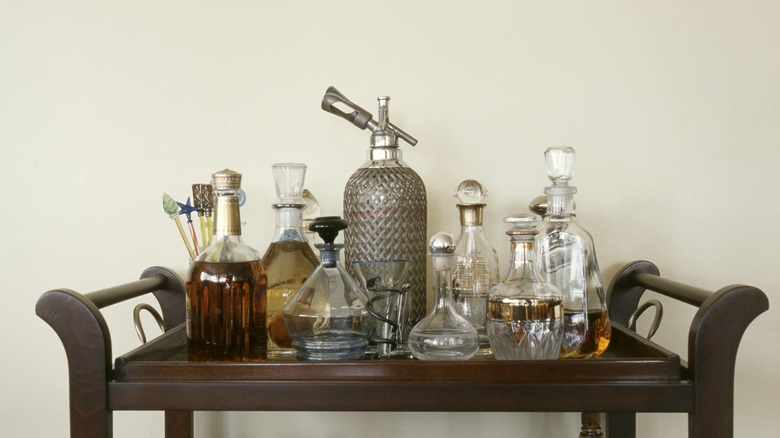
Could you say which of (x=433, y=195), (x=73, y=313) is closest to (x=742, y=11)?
(x=433, y=195)

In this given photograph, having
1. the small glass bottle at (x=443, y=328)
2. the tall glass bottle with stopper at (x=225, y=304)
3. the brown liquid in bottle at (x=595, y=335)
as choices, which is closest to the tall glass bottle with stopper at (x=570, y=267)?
the brown liquid in bottle at (x=595, y=335)

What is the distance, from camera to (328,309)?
0.72 meters

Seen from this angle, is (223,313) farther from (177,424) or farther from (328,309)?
(177,424)

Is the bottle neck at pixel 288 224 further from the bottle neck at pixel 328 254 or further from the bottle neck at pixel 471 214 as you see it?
the bottle neck at pixel 471 214

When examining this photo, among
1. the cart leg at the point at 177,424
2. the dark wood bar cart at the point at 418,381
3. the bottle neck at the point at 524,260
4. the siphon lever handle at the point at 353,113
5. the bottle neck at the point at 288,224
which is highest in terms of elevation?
the siphon lever handle at the point at 353,113

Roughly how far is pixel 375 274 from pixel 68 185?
1.81 ft

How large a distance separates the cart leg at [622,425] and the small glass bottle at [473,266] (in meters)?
0.29

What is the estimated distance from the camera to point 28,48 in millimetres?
1027

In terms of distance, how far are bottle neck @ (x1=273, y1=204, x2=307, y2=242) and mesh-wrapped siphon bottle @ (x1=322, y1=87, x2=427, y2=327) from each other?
0.24 feet

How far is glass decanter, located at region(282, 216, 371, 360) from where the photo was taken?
691 millimetres

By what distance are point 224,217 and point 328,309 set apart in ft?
0.49

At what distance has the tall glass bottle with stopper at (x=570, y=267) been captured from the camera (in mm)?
731

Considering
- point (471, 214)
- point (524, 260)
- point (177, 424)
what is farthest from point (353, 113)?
point (177, 424)

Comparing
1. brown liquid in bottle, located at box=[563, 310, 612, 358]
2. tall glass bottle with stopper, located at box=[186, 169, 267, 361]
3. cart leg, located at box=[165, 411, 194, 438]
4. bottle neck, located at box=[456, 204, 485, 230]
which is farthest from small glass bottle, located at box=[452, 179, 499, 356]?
cart leg, located at box=[165, 411, 194, 438]
